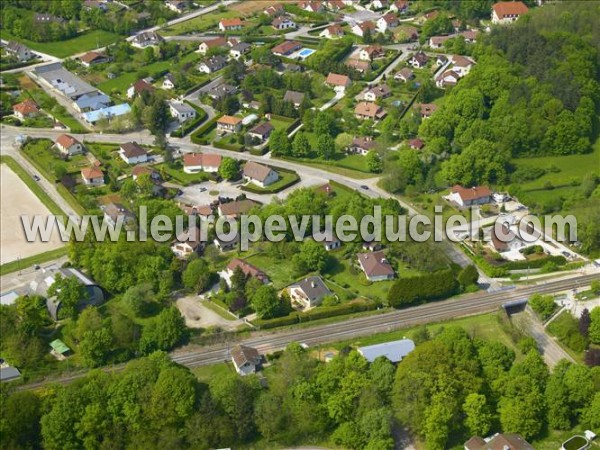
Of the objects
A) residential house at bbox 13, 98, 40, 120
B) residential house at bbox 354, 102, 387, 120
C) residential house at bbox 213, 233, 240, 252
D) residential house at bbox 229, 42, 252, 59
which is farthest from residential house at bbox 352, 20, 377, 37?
residential house at bbox 213, 233, 240, 252

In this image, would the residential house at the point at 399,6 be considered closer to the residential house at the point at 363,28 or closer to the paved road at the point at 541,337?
the residential house at the point at 363,28

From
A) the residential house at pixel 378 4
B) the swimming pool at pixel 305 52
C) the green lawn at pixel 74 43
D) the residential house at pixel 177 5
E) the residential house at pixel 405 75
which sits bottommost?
the residential house at pixel 405 75

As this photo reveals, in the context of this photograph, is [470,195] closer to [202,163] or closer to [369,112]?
[369,112]

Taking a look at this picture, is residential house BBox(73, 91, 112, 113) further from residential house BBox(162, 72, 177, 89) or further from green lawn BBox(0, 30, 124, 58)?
green lawn BBox(0, 30, 124, 58)

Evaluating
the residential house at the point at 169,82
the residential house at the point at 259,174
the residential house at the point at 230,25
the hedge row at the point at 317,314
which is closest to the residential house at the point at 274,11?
the residential house at the point at 230,25

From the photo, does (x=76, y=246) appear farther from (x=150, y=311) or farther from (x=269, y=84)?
(x=269, y=84)

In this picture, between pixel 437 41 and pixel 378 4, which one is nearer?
pixel 437 41

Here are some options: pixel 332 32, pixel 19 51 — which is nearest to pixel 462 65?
pixel 332 32
